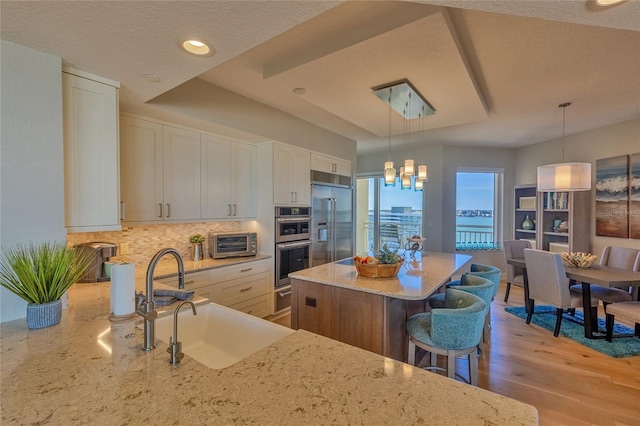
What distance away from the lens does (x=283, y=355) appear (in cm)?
114

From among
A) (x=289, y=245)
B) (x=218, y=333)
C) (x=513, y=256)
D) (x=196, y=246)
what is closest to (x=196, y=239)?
(x=196, y=246)

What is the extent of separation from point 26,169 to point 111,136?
52 cm

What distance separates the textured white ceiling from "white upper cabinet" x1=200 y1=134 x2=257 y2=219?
32 cm

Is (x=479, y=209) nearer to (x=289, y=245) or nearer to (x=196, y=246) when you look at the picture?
(x=289, y=245)

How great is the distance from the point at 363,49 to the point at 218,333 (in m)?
2.03

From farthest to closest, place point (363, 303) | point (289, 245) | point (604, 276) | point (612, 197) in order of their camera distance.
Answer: point (612, 197) → point (289, 245) → point (604, 276) → point (363, 303)

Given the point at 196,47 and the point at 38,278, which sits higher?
the point at 196,47

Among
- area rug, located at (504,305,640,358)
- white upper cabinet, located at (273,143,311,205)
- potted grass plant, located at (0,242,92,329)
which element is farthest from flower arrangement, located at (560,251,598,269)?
potted grass plant, located at (0,242,92,329)

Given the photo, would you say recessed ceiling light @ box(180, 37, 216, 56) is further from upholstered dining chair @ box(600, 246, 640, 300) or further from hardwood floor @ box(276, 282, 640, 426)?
upholstered dining chair @ box(600, 246, 640, 300)

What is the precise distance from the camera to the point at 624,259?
3.61m

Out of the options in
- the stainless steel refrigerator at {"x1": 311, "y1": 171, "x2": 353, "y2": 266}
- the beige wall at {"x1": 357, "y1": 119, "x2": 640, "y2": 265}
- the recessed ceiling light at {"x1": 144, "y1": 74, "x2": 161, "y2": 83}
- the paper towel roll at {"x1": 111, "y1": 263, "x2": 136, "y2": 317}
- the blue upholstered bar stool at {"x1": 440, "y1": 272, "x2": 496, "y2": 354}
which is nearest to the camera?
the paper towel roll at {"x1": 111, "y1": 263, "x2": 136, "y2": 317}

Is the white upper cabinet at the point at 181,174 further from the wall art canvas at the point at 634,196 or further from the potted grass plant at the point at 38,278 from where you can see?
the wall art canvas at the point at 634,196

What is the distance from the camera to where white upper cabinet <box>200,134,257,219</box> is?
127 inches

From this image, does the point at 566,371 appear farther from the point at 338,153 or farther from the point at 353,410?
the point at 338,153
